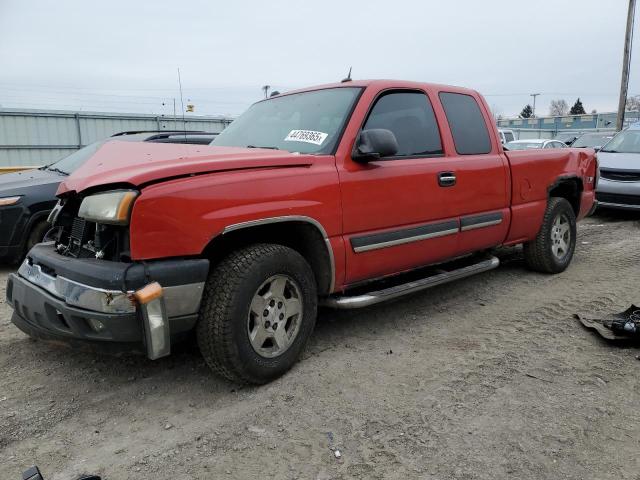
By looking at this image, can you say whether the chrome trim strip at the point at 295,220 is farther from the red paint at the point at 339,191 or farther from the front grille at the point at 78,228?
the front grille at the point at 78,228

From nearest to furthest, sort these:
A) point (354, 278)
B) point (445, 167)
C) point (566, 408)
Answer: point (566, 408) → point (354, 278) → point (445, 167)

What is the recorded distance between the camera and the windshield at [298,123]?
356 centimetres

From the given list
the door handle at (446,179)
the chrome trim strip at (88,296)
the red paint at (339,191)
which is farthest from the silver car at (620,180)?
the chrome trim strip at (88,296)

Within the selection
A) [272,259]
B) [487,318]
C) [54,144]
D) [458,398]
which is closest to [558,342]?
[487,318]

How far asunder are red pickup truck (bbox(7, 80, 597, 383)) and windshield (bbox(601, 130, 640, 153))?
22.1 ft

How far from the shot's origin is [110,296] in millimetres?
2547

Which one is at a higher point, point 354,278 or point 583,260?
point 354,278

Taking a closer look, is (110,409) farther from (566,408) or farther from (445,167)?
(445,167)

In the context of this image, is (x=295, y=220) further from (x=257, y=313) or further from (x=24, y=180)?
(x=24, y=180)

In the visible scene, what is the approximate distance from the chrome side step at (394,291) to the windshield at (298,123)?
1005 mm

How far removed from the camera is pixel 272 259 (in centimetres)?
298

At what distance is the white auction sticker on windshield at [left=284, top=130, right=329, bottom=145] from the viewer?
3.53 metres

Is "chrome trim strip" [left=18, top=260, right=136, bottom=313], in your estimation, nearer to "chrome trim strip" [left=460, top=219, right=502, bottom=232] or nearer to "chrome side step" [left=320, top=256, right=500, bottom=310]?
"chrome side step" [left=320, top=256, right=500, bottom=310]

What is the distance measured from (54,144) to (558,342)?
1357 cm
